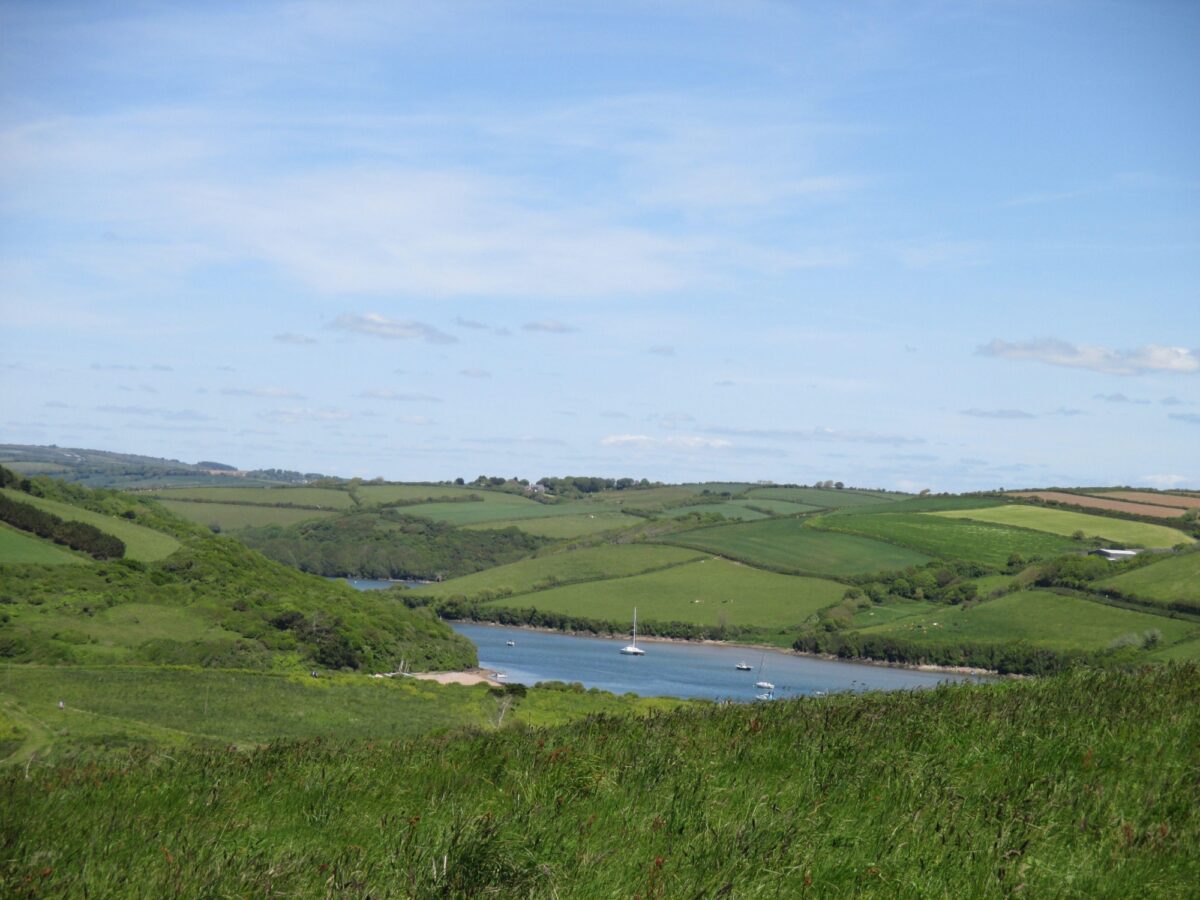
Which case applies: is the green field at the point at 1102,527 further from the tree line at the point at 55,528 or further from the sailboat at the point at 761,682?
the tree line at the point at 55,528

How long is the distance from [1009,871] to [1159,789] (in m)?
1.92

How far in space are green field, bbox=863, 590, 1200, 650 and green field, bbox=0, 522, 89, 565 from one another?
343 ft

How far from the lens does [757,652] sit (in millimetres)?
164250

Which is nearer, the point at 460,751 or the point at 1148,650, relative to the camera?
the point at 460,751

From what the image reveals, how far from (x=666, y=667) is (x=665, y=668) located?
1.15 m

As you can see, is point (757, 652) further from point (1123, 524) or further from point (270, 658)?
point (270, 658)

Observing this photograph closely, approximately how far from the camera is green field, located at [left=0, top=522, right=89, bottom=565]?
10631cm

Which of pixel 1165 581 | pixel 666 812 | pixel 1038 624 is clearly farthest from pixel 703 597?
pixel 666 812

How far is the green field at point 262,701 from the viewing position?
208 ft

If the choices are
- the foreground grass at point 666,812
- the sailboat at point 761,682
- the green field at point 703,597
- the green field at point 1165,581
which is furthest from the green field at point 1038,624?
the foreground grass at point 666,812

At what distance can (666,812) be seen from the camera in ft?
21.3

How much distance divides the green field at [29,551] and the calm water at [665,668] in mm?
45374

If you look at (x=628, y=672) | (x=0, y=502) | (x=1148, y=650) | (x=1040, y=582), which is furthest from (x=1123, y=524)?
(x=0, y=502)

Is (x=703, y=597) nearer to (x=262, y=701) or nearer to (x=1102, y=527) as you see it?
(x=1102, y=527)
